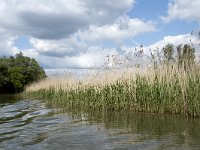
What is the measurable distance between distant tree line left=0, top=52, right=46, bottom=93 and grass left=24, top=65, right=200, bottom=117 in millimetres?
45698

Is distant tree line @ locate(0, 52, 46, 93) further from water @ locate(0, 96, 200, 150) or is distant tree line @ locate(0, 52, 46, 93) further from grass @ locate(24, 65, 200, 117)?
water @ locate(0, 96, 200, 150)

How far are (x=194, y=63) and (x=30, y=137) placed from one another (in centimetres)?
681

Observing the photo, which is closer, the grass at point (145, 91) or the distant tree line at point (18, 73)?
the grass at point (145, 91)

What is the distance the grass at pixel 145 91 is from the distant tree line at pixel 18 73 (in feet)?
150

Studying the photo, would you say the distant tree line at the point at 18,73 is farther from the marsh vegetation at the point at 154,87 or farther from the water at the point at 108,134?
the water at the point at 108,134

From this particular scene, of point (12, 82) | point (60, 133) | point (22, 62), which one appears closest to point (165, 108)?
point (60, 133)

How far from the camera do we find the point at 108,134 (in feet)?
32.3

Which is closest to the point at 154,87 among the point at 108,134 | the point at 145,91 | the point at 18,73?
the point at 145,91

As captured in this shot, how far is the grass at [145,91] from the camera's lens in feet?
41.1

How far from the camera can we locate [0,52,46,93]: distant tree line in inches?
2591

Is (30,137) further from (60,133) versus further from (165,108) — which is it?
(165,108)

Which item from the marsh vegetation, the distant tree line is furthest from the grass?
the distant tree line

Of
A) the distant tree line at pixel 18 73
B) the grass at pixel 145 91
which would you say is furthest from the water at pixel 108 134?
the distant tree line at pixel 18 73

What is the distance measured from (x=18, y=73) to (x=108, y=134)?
2333 inches
